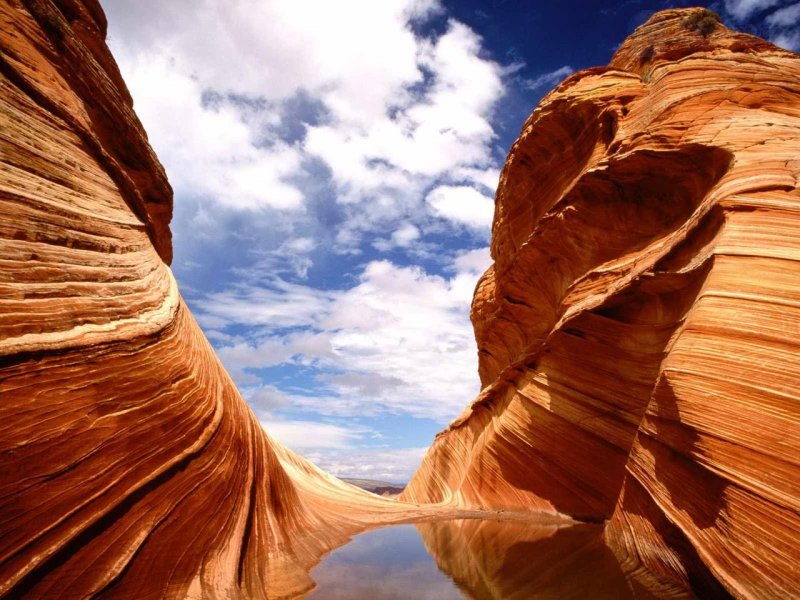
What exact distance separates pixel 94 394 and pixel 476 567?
12.7ft

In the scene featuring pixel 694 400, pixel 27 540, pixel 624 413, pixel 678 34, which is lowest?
pixel 27 540

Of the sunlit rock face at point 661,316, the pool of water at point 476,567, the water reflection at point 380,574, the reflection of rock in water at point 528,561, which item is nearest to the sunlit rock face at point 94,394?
the water reflection at point 380,574

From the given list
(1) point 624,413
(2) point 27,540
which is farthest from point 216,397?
(1) point 624,413

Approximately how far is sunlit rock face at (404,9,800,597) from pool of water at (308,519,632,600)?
1.50 feet

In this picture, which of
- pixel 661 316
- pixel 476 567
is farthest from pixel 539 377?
pixel 476 567

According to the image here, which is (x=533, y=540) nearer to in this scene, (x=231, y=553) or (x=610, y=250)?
(x=231, y=553)

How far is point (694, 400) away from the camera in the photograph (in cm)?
402

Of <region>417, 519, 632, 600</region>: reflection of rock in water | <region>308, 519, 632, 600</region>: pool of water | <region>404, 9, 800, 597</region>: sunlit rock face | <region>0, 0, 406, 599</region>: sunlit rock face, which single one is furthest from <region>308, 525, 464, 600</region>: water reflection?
<region>404, 9, 800, 597</region>: sunlit rock face

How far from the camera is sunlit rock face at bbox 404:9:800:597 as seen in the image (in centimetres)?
350

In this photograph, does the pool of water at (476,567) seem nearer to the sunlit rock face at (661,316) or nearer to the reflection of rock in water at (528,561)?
the reflection of rock in water at (528,561)

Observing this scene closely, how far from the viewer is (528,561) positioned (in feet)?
14.5

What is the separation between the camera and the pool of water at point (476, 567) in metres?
3.51

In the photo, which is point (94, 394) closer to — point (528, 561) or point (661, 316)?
point (528, 561)

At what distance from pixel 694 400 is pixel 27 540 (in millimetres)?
5038
